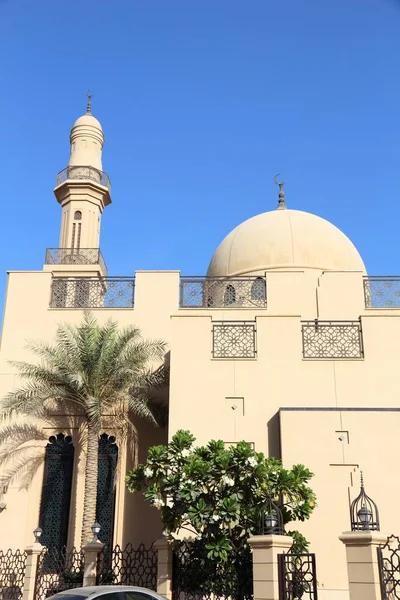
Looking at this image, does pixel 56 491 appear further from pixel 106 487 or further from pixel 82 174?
pixel 82 174

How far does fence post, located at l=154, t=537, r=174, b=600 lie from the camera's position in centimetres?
1198

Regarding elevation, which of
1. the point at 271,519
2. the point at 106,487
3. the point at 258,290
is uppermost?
the point at 258,290

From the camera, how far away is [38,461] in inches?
683

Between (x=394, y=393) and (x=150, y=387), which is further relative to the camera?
(x=150, y=387)

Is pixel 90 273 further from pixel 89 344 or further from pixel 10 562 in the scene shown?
pixel 10 562

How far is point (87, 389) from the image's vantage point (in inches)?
646

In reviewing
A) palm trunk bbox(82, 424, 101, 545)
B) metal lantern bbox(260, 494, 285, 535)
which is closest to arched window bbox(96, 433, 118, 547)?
palm trunk bbox(82, 424, 101, 545)

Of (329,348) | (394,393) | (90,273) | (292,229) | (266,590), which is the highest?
(292,229)

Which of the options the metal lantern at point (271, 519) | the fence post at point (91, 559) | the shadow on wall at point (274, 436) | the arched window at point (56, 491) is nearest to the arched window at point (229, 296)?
the shadow on wall at point (274, 436)

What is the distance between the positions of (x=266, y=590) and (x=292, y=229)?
1536 cm

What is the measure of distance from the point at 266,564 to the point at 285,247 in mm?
14198

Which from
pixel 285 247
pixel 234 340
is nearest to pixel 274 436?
pixel 234 340

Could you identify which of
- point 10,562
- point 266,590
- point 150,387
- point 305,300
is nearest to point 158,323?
point 150,387

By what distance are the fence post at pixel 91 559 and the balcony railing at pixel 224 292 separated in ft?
25.1
